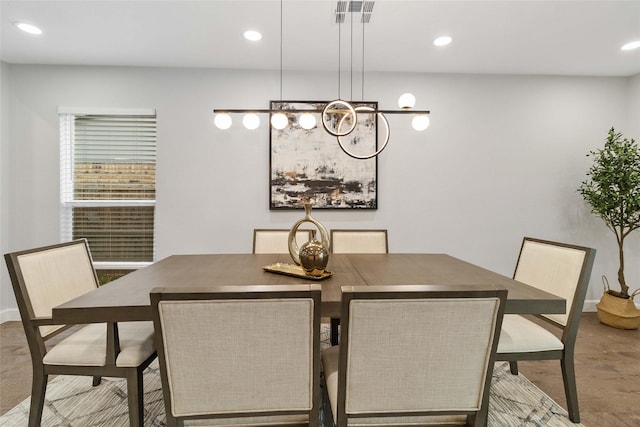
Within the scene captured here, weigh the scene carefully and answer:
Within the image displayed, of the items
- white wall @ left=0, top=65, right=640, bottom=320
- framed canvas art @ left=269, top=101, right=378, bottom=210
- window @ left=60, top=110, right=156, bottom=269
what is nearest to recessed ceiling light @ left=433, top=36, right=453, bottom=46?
white wall @ left=0, top=65, right=640, bottom=320

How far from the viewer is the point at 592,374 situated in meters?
2.18

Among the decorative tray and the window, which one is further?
the window

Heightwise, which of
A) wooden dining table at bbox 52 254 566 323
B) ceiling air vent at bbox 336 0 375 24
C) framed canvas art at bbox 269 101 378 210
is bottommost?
wooden dining table at bbox 52 254 566 323

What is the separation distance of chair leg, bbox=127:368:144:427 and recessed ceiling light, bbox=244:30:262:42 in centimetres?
244

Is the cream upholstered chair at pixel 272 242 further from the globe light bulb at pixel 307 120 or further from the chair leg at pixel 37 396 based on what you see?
the chair leg at pixel 37 396

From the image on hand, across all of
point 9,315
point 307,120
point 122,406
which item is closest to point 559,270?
point 307,120

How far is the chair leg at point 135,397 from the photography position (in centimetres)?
131

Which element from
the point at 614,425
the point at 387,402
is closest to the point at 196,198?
the point at 387,402

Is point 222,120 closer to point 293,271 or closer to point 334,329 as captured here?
point 293,271

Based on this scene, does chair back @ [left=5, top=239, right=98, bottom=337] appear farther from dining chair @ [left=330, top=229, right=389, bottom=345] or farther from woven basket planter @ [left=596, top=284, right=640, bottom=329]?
woven basket planter @ [left=596, top=284, right=640, bottom=329]

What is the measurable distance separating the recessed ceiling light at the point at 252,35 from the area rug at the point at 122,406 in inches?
105

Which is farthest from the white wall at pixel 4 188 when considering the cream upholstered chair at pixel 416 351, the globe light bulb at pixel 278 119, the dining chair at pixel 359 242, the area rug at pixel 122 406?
the cream upholstered chair at pixel 416 351

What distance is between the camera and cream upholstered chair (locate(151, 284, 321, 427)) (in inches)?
35.6

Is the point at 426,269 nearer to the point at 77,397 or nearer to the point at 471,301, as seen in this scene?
the point at 471,301
